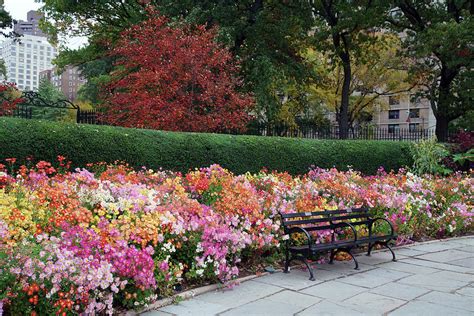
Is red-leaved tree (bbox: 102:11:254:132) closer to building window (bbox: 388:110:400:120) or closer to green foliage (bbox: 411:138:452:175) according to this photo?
green foliage (bbox: 411:138:452:175)

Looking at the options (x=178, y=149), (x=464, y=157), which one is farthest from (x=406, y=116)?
(x=178, y=149)

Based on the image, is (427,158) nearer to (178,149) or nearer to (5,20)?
(178,149)

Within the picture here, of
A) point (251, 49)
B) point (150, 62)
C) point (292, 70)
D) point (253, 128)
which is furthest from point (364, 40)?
point (150, 62)

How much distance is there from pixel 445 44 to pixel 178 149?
13831mm

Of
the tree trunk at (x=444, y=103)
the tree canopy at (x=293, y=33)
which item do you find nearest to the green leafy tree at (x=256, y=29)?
the tree canopy at (x=293, y=33)

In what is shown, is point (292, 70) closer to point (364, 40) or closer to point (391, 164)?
point (364, 40)

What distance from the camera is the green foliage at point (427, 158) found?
1498 cm

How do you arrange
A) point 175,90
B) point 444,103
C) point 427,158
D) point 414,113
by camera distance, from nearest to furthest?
1. point 175,90
2. point 427,158
3. point 444,103
4. point 414,113

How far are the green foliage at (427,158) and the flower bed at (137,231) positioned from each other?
677cm

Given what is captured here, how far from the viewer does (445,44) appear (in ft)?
63.6

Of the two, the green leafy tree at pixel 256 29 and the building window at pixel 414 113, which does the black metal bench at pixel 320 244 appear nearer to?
the green leafy tree at pixel 256 29

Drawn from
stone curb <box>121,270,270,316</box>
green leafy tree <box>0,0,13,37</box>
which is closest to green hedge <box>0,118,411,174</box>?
stone curb <box>121,270,270,316</box>

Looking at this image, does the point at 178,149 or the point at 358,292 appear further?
the point at 178,149

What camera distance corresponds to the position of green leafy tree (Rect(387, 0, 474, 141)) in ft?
63.5
